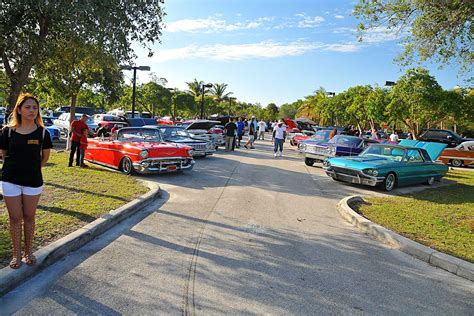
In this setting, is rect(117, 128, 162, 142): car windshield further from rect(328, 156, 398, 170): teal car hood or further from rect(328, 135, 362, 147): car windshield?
rect(328, 135, 362, 147): car windshield

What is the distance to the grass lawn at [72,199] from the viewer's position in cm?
532

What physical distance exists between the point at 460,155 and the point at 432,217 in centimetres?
1610

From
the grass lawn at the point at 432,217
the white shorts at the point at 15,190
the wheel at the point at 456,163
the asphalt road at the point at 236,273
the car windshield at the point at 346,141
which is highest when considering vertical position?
the car windshield at the point at 346,141

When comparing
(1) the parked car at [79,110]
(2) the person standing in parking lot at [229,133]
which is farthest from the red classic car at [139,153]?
(1) the parked car at [79,110]

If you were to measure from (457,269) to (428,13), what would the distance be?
641 cm

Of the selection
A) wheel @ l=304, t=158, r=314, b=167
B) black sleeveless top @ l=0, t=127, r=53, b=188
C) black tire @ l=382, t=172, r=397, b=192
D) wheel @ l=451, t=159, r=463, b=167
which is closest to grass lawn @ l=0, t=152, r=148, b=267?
black sleeveless top @ l=0, t=127, r=53, b=188

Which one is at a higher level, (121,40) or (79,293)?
(121,40)

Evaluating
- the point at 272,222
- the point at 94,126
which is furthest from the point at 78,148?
the point at 94,126

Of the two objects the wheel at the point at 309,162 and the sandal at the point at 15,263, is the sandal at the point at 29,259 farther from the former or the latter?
the wheel at the point at 309,162

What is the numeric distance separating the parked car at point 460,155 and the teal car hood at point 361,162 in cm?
1250

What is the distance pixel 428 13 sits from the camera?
29.6 ft

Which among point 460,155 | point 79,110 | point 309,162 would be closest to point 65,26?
point 309,162

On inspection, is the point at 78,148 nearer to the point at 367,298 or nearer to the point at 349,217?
the point at 349,217

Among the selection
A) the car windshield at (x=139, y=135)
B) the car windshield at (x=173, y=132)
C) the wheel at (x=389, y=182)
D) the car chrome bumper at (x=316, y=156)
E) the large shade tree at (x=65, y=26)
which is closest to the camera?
the large shade tree at (x=65, y=26)
